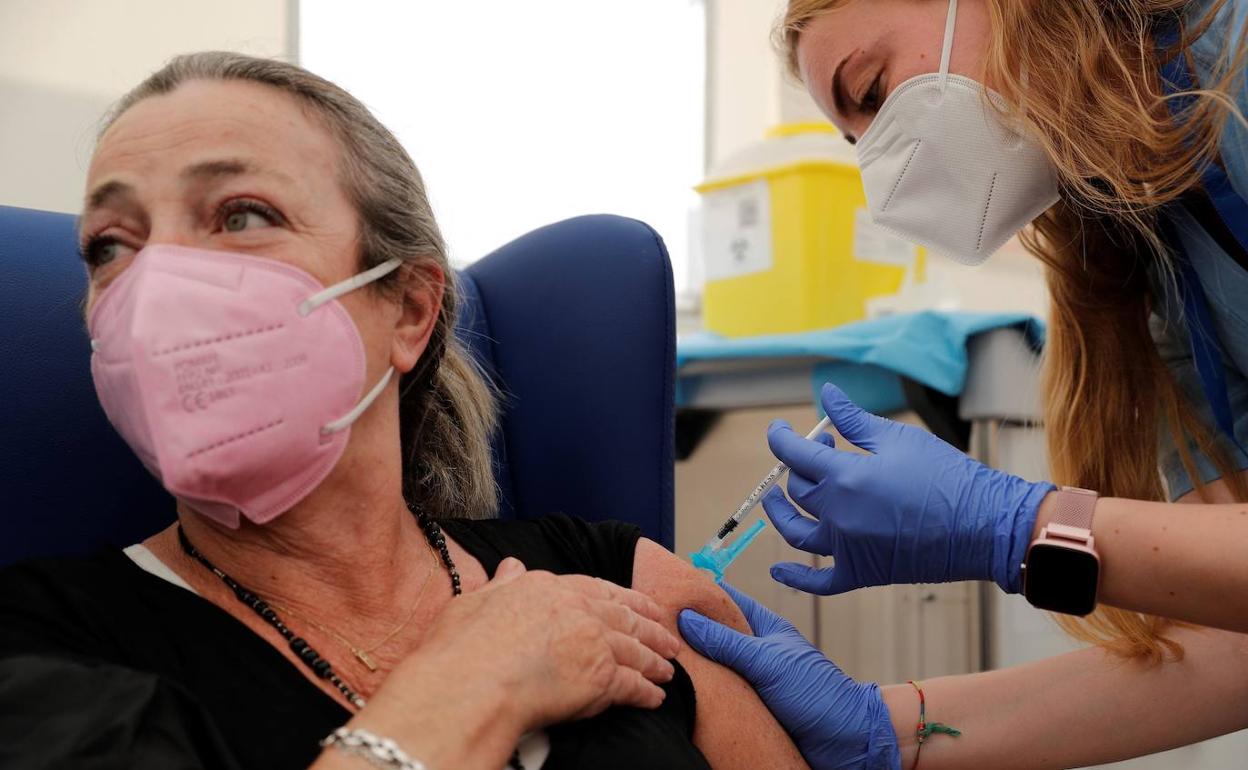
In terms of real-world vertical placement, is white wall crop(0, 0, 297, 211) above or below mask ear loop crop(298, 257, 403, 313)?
above

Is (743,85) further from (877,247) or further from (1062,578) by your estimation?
(1062,578)

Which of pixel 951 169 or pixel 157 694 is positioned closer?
pixel 157 694

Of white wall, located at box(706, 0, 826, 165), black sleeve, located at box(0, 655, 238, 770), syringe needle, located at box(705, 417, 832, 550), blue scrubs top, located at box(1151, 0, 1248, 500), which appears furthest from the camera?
white wall, located at box(706, 0, 826, 165)

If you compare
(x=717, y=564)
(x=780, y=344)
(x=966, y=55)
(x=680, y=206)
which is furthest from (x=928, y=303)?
(x=717, y=564)

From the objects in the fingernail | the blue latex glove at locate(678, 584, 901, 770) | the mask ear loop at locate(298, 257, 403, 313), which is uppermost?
the mask ear loop at locate(298, 257, 403, 313)

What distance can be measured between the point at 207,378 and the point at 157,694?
289 millimetres

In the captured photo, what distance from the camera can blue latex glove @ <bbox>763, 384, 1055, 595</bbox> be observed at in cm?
130

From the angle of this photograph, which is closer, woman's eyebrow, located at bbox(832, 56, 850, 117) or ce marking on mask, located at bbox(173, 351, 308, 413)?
ce marking on mask, located at bbox(173, 351, 308, 413)

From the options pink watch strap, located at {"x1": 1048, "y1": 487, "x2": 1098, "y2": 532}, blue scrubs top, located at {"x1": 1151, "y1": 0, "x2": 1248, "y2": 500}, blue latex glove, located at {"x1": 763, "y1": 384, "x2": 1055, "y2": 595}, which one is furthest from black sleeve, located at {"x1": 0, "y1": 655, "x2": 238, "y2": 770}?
blue scrubs top, located at {"x1": 1151, "y1": 0, "x2": 1248, "y2": 500}

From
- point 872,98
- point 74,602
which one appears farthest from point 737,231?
point 74,602

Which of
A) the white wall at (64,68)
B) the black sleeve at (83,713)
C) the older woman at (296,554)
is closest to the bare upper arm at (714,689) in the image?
the older woman at (296,554)

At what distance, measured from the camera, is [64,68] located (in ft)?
8.17

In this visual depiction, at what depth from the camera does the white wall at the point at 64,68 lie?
95.0 inches

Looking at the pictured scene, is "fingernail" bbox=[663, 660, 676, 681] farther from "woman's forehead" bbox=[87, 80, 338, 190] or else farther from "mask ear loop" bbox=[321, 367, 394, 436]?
"woman's forehead" bbox=[87, 80, 338, 190]
